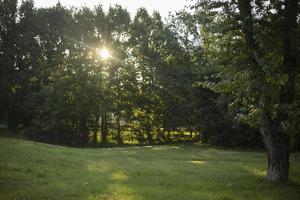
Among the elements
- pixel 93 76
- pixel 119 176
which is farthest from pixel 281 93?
pixel 93 76

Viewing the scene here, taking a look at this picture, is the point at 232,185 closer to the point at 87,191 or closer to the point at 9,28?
the point at 87,191

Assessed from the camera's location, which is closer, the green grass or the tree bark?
the green grass

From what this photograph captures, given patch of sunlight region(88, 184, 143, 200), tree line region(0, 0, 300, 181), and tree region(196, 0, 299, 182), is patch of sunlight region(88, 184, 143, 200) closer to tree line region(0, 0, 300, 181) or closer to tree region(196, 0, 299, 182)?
tree region(196, 0, 299, 182)

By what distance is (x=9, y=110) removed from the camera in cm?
6944

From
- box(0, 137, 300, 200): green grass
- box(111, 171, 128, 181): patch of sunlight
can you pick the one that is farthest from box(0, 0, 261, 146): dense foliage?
box(111, 171, 128, 181): patch of sunlight

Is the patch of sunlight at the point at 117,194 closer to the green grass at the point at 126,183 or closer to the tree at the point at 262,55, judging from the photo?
the green grass at the point at 126,183

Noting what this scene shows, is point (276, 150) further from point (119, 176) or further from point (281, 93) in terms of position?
point (119, 176)

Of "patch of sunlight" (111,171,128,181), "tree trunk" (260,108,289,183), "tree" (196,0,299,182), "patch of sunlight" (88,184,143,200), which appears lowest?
"patch of sunlight" (88,184,143,200)

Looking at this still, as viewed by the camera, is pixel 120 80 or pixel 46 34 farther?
pixel 46 34

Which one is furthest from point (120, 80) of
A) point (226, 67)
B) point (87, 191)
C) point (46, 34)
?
point (87, 191)

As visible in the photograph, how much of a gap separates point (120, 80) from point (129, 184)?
47232 mm

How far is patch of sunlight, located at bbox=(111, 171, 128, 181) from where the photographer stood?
65.8ft

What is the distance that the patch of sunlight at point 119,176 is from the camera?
20066 mm

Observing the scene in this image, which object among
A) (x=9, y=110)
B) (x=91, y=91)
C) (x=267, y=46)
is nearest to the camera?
(x=267, y=46)
